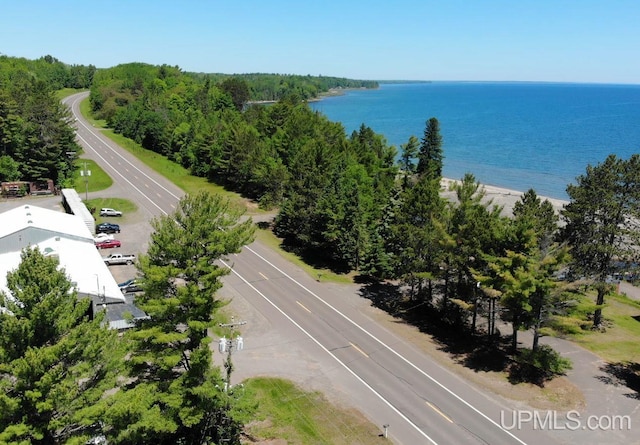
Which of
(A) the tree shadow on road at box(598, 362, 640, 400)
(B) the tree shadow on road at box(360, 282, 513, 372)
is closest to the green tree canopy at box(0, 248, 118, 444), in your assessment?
(B) the tree shadow on road at box(360, 282, 513, 372)

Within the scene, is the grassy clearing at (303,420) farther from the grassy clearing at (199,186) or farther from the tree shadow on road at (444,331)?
the grassy clearing at (199,186)

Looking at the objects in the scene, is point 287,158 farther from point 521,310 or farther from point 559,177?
point 559,177

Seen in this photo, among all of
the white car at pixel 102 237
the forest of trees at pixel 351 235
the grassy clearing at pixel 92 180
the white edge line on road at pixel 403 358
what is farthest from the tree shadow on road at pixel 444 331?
the grassy clearing at pixel 92 180

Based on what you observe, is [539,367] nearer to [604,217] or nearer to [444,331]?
[444,331]

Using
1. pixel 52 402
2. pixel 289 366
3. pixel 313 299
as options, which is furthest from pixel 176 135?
pixel 52 402

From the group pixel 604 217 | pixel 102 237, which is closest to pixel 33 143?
pixel 102 237

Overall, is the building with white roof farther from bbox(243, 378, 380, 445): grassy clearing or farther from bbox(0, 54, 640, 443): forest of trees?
bbox(243, 378, 380, 445): grassy clearing
